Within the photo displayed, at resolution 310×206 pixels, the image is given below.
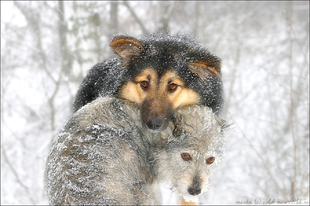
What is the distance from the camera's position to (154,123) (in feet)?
10.5

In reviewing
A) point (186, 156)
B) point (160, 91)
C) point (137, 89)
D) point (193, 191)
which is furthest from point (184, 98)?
point (193, 191)

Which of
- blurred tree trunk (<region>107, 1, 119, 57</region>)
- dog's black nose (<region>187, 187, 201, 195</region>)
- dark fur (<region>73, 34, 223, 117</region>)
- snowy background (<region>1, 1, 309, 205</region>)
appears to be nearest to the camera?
dog's black nose (<region>187, 187, 201, 195</region>)

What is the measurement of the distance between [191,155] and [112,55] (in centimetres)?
591

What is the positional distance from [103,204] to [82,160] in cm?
39

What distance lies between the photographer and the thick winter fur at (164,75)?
11.9 ft

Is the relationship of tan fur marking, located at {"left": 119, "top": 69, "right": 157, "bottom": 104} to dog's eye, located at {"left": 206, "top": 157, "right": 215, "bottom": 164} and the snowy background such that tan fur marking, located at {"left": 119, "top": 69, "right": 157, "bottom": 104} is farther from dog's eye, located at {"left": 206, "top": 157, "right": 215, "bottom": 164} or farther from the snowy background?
the snowy background

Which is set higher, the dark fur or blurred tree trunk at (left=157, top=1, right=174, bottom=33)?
blurred tree trunk at (left=157, top=1, right=174, bottom=33)

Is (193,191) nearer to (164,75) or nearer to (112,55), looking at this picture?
(164,75)

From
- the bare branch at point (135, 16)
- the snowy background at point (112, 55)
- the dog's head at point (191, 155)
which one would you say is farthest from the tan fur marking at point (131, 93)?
the bare branch at point (135, 16)

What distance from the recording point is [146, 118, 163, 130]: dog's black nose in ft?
10.5

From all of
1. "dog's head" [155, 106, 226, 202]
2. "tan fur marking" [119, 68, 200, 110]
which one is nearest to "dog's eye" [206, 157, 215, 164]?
"dog's head" [155, 106, 226, 202]

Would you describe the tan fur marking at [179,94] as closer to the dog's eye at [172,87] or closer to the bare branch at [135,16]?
the dog's eye at [172,87]

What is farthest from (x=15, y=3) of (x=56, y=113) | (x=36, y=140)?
(x=36, y=140)

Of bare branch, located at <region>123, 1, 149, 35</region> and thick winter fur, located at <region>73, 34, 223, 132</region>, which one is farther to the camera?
bare branch, located at <region>123, 1, 149, 35</region>
